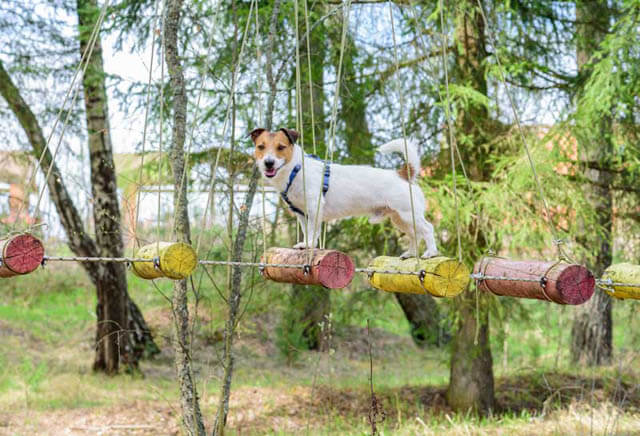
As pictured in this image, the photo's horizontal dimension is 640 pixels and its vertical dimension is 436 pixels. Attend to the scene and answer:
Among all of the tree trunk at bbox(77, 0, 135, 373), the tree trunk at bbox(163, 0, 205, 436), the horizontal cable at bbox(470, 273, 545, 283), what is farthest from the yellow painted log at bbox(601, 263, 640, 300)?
the tree trunk at bbox(77, 0, 135, 373)

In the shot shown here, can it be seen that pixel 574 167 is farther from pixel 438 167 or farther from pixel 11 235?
pixel 11 235

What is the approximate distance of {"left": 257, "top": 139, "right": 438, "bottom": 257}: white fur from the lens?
2.88m

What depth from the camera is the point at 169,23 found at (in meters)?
4.78

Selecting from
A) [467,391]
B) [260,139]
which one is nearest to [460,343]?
[467,391]

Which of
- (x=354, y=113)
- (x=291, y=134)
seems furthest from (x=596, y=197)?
(x=291, y=134)

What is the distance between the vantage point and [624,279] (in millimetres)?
2584

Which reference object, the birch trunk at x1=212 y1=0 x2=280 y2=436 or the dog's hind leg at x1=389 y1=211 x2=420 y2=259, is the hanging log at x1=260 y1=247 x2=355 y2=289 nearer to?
the dog's hind leg at x1=389 y1=211 x2=420 y2=259

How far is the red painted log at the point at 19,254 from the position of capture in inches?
100

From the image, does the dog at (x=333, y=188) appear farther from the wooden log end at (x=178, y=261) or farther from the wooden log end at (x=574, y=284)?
the wooden log end at (x=574, y=284)

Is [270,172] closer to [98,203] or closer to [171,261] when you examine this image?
[171,261]

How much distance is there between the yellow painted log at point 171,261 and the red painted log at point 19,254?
43cm

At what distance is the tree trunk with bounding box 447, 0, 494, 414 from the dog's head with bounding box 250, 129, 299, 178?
12.5ft

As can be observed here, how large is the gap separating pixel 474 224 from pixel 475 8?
2.17 metres

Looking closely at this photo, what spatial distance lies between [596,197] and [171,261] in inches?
230
